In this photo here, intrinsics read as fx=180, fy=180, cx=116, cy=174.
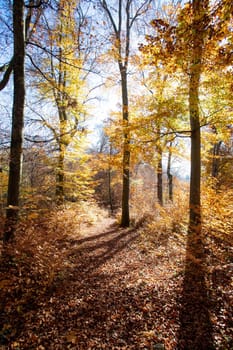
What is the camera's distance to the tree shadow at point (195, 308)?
2.60 metres

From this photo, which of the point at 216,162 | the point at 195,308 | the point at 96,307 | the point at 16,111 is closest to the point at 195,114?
the point at 195,308

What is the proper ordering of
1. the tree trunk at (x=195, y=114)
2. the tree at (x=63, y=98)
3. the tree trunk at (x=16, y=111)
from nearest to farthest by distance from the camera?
the tree trunk at (x=195, y=114) < the tree trunk at (x=16, y=111) < the tree at (x=63, y=98)

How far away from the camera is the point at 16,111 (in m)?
4.69

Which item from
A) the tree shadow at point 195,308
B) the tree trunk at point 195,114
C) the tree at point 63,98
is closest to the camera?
the tree shadow at point 195,308

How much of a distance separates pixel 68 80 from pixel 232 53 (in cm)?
885

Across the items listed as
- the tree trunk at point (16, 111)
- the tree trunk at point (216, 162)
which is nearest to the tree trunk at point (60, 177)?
the tree trunk at point (16, 111)

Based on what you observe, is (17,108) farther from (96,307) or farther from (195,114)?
(195,114)

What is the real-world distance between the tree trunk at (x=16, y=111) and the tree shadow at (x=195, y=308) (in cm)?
423

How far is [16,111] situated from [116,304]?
16.6 feet

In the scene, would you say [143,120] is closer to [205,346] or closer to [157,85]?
[157,85]

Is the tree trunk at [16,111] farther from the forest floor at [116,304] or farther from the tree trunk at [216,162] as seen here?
the tree trunk at [216,162]

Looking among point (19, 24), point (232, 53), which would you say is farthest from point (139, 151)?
point (19, 24)

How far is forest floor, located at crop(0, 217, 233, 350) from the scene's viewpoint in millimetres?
2711

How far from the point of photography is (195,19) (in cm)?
312
